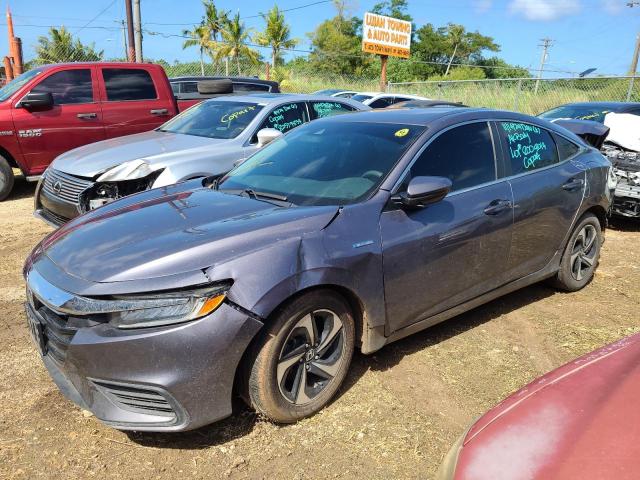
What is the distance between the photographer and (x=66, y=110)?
25.9 feet

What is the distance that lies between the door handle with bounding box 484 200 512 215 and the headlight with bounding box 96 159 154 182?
3.35 meters

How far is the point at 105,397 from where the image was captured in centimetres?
245

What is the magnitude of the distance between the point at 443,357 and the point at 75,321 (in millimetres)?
2297

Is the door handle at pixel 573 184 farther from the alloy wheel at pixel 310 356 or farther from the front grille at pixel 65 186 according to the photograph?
the front grille at pixel 65 186

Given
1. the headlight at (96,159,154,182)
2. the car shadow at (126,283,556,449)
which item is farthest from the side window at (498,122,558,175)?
the headlight at (96,159,154,182)

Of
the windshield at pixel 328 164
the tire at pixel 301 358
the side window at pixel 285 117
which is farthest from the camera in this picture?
the side window at pixel 285 117

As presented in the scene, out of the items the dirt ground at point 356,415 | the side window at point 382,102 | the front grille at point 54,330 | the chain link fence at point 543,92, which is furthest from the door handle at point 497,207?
the chain link fence at point 543,92

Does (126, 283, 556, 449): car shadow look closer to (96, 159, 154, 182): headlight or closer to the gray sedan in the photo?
the gray sedan

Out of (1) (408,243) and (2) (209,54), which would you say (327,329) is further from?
(2) (209,54)

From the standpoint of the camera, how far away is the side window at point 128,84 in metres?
8.26

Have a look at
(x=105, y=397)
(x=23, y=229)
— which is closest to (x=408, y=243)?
(x=105, y=397)

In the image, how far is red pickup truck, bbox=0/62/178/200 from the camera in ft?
25.2

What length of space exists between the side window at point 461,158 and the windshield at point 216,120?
10.6 feet

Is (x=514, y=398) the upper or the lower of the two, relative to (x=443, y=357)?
upper
